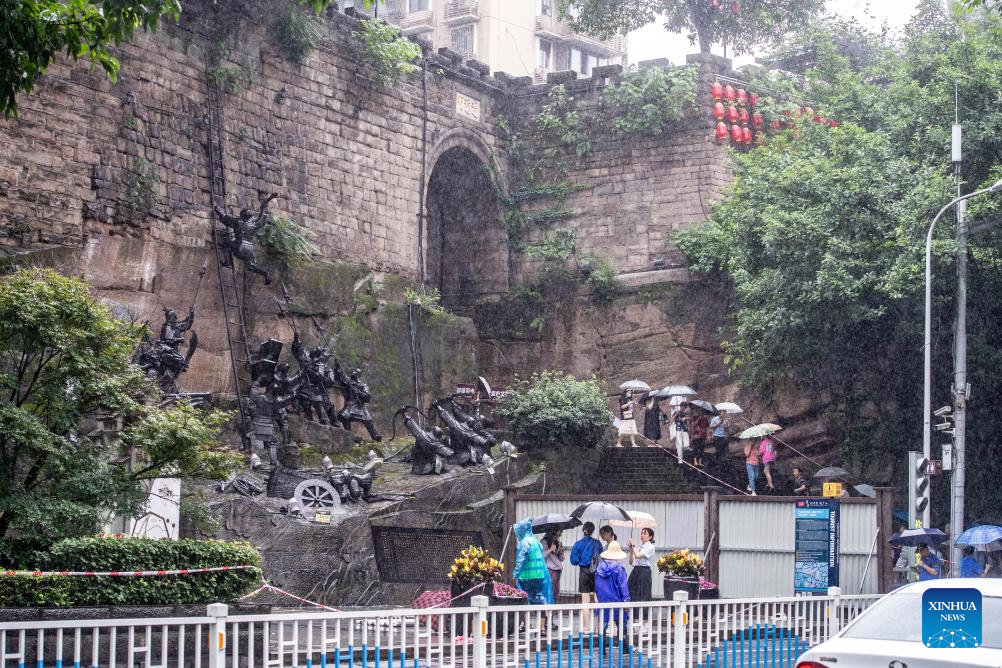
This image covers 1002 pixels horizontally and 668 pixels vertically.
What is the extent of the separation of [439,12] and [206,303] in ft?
96.3

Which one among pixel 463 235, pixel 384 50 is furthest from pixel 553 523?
pixel 463 235

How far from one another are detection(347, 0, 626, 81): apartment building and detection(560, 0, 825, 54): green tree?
1385 cm

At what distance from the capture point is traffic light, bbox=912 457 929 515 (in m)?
19.4

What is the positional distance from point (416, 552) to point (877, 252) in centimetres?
928

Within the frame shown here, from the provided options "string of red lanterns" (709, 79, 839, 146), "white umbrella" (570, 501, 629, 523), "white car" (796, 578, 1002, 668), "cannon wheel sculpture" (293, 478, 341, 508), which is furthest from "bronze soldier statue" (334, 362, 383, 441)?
"white car" (796, 578, 1002, 668)

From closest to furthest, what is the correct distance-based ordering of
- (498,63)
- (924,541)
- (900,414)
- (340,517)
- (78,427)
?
(78,427)
(924,541)
(340,517)
(900,414)
(498,63)

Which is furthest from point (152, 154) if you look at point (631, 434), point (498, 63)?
point (498, 63)

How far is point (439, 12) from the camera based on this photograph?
2020 inches

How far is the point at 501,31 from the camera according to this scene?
166 ft

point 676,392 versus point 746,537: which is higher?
point 676,392

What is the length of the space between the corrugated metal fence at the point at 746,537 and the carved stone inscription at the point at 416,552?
2.28 meters

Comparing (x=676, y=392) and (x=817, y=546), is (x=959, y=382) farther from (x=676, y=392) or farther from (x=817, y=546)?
(x=676, y=392)

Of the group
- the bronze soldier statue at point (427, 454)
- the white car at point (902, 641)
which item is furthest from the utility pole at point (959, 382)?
the white car at point (902, 641)

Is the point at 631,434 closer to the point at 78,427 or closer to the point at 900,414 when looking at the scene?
the point at 900,414
